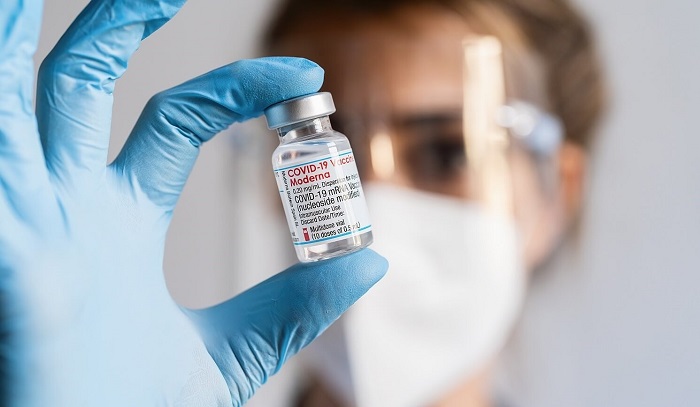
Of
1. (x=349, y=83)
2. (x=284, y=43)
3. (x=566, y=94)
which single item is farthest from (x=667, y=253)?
(x=284, y=43)

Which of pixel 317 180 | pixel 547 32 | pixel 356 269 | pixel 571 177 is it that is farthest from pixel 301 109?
pixel 571 177

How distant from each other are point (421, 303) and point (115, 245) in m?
0.99

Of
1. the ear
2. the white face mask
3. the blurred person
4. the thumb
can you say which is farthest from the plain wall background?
the thumb

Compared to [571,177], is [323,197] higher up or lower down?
higher up

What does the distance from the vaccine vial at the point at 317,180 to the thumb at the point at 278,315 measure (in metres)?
0.04

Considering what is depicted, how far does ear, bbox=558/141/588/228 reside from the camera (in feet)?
7.00

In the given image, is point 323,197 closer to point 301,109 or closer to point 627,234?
point 301,109

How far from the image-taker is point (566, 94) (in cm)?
209

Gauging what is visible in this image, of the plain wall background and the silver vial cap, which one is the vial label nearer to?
the silver vial cap

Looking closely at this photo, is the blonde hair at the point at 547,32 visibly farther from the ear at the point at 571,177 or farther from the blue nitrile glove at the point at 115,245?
the blue nitrile glove at the point at 115,245

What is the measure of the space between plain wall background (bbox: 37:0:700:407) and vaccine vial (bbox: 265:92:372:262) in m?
1.37

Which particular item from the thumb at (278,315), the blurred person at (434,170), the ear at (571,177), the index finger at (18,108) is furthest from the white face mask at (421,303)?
the index finger at (18,108)

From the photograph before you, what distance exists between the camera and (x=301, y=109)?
2.78 feet

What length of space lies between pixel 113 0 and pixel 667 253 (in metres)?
1.84
